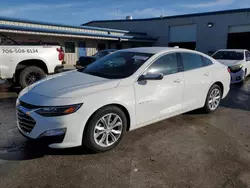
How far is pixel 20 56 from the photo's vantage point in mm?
6871

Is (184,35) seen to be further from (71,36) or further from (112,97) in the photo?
(112,97)

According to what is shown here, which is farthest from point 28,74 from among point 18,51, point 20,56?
point 18,51

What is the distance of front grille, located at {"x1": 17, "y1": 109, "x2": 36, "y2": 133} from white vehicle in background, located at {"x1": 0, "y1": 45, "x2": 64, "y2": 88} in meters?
4.04

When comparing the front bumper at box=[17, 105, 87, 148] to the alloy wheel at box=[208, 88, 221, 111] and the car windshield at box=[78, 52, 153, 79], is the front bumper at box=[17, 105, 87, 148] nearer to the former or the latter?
the car windshield at box=[78, 52, 153, 79]

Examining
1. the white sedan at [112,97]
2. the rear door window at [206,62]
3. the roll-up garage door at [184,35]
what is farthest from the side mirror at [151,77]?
the roll-up garage door at [184,35]

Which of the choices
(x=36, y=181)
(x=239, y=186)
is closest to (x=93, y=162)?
(x=36, y=181)

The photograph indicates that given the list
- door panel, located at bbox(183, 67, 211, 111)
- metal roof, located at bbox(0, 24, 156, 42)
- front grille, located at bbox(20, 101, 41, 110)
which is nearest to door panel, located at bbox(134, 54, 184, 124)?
door panel, located at bbox(183, 67, 211, 111)

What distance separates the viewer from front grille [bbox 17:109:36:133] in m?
3.05

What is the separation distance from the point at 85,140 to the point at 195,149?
5.61ft

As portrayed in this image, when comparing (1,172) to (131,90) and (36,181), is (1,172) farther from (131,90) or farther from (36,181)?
(131,90)

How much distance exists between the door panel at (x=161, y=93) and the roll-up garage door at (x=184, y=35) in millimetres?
21883

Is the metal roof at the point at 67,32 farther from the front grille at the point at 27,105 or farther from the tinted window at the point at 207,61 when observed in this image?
the tinted window at the point at 207,61

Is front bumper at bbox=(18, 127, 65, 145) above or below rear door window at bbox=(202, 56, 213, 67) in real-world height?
below

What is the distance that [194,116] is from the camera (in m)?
5.12
